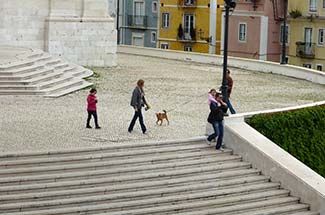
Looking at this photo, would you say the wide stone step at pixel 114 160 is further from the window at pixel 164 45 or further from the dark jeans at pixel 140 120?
the window at pixel 164 45

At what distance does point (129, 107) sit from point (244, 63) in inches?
579

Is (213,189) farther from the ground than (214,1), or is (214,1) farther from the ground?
(214,1)

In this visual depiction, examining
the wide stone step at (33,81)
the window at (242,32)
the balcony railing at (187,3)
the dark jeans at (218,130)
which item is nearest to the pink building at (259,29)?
the window at (242,32)

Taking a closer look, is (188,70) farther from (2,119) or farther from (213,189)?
(213,189)

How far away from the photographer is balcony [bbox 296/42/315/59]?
5116 cm

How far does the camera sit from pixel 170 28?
196ft

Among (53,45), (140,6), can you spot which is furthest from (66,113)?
(140,6)

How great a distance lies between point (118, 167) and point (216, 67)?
21455 millimetres

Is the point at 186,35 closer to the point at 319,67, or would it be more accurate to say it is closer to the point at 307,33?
the point at 307,33

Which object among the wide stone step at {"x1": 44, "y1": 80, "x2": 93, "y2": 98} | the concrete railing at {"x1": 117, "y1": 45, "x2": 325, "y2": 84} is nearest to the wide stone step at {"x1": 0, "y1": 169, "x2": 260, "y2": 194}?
the wide stone step at {"x1": 44, "y1": 80, "x2": 93, "y2": 98}

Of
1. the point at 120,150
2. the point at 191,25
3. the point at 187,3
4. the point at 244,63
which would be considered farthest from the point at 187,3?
the point at 120,150

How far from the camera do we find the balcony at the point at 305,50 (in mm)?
51156

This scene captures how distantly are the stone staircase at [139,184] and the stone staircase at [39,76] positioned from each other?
8.06 metres

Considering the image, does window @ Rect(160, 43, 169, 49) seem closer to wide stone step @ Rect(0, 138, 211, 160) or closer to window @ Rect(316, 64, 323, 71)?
window @ Rect(316, 64, 323, 71)
